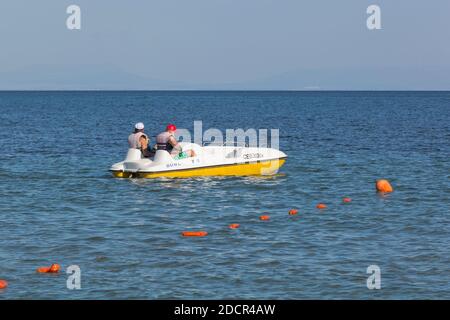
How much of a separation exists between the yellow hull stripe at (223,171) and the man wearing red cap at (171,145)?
25.5 inches

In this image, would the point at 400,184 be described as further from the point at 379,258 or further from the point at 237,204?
the point at 379,258

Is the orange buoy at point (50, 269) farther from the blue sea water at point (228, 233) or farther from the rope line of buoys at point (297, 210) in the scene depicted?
the rope line of buoys at point (297, 210)

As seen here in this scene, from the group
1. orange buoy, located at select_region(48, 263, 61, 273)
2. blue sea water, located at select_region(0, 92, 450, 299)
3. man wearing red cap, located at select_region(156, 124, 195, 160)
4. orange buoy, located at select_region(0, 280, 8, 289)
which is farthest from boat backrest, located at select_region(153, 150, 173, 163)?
orange buoy, located at select_region(0, 280, 8, 289)

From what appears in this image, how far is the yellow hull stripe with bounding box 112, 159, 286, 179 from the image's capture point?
98.8ft

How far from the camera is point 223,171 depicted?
3094cm

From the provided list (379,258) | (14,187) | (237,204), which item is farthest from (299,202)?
(14,187)

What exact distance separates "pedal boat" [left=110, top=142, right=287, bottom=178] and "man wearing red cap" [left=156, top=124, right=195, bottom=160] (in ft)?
0.57

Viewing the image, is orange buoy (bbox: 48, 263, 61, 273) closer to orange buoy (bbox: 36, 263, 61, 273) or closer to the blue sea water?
orange buoy (bbox: 36, 263, 61, 273)

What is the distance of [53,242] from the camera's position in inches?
789

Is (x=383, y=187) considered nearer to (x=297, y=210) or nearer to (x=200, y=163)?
(x=297, y=210)

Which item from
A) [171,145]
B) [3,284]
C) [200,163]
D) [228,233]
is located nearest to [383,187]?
[200,163]
